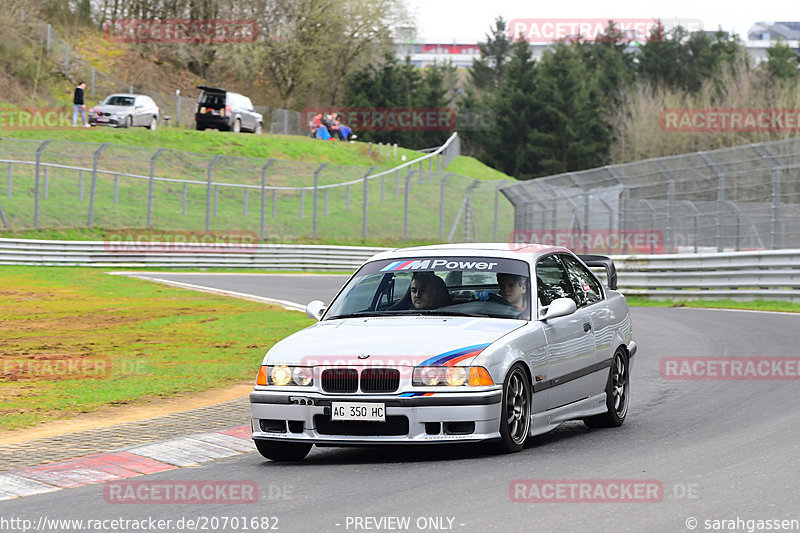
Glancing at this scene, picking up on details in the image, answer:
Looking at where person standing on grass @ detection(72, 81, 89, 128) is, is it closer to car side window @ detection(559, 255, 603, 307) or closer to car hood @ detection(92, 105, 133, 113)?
car hood @ detection(92, 105, 133, 113)

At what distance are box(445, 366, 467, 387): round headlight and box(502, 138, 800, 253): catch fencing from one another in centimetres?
1755

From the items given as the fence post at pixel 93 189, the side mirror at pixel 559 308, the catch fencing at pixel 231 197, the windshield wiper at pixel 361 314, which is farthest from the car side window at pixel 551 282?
the fence post at pixel 93 189

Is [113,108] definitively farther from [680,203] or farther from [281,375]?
[281,375]

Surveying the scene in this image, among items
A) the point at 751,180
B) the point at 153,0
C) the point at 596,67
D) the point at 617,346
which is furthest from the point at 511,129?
the point at 617,346

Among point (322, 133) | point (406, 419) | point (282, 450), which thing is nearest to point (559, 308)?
point (406, 419)

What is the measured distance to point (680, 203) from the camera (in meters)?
31.9

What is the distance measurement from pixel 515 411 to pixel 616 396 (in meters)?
1.84

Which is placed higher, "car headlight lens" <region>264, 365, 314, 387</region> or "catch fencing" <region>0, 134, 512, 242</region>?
"car headlight lens" <region>264, 365, 314, 387</region>

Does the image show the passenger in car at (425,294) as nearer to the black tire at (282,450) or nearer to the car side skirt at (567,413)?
the car side skirt at (567,413)

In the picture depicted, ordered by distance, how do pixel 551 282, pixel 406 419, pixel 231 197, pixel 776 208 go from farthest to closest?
pixel 231 197 < pixel 776 208 < pixel 551 282 < pixel 406 419

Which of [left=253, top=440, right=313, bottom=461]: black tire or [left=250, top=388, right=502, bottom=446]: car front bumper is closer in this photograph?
[left=250, top=388, right=502, bottom=446]: car front bumper

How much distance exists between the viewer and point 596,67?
10419 centimetres

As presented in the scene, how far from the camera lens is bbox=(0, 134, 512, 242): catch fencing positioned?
3712 cm

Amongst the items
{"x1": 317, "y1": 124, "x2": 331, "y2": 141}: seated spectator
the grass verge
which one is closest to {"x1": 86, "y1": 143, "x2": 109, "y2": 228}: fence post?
the grass verge
